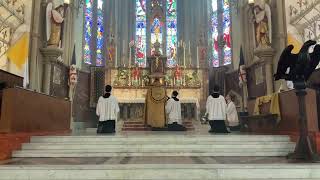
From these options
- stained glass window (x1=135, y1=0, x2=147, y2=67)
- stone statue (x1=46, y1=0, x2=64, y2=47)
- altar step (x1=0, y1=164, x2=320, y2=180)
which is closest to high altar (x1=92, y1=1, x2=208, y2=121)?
stained glass window (x1=135, y1=0, x2=147, y2=67)

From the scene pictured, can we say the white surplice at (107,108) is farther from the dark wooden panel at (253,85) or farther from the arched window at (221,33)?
the arched window at (221,33)

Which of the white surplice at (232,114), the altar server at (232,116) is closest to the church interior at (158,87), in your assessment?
the altar server at (232,116)

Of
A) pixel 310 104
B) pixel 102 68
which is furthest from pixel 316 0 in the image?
pixel 102 68

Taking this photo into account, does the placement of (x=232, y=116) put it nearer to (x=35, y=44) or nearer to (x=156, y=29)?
(x=35, y=44)

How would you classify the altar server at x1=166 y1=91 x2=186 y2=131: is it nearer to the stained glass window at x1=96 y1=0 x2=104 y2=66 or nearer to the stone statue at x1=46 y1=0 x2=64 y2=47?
the stone statue at x1=46 y1=0 x2=64 y2=47

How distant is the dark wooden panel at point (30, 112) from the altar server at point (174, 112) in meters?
4.13

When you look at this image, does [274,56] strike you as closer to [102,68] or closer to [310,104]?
[310,104]

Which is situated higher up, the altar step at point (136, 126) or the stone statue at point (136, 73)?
the stone statue at point (136, 73)

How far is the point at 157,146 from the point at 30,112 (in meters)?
3.35

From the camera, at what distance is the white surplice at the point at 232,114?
480 inches

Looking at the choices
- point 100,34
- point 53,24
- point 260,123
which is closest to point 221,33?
point 100,34

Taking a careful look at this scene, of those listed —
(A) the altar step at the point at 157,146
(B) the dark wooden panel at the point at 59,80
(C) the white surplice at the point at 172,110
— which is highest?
(B) the dark wooden panel at the point at 59,80

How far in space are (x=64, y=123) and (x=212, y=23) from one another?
15456mm

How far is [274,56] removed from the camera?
14953 mm
